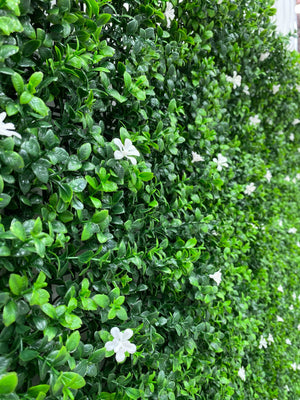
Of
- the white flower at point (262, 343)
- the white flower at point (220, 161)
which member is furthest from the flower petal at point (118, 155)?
the white flower at point (262, 343)

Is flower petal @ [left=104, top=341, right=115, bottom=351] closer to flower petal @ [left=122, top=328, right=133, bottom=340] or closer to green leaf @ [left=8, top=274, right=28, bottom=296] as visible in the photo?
flower petal @ [left=122, top=328, right=133, bottom=340]

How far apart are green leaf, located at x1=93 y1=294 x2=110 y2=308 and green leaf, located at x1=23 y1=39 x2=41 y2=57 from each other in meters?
0.54

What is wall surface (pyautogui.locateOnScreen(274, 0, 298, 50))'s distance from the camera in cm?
265

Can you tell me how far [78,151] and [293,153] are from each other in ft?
6.63

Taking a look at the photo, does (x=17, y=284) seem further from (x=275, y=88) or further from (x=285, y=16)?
(x=285, y=16)

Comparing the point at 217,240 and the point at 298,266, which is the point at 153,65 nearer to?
the point at 217,240

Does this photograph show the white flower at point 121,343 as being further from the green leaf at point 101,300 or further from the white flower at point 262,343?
the white flower at point 262,343

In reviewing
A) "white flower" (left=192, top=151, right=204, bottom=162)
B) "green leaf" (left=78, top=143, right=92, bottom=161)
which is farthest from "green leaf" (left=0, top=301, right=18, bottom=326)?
"white flower" (left=192, top=151, right=204, bottom=162)

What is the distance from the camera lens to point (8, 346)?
2.13ft

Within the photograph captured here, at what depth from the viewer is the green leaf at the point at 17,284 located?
1.99 ft

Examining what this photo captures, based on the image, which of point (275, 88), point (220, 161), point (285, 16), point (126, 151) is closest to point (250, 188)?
point (220, 161)

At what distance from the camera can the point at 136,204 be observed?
1030 millimetres

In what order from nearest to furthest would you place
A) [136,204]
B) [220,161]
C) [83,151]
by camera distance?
[83,151] → [136,204] → [220,161]

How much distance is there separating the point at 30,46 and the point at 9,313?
1.70 feet
